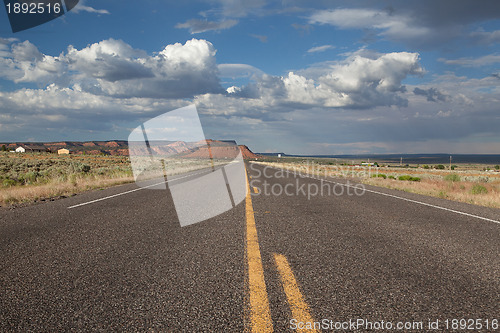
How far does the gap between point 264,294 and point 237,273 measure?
608 mm

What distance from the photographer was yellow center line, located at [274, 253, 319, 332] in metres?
2.35

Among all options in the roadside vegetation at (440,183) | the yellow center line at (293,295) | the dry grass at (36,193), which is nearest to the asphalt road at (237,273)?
the yellow center line at (293,295)

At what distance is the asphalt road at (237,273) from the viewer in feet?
7.93

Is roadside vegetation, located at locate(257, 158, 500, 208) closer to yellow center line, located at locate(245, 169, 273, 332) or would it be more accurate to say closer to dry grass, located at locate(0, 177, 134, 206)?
yellow center line, located at locate(245, 169, 273, 332)

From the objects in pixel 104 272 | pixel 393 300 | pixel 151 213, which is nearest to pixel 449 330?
pixel 393 300

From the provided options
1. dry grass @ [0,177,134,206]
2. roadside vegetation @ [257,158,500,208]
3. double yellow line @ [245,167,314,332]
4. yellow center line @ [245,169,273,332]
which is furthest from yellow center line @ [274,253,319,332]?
roadside vegetation @ [257,158,500,208]

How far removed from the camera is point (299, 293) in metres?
2.75

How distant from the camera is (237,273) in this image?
327cm

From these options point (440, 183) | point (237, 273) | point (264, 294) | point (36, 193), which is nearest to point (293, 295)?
point (264, 294)

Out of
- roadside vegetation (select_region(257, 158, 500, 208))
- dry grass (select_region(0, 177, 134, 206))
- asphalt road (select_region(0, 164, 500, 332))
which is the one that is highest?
dry grass (select_region(0, 177, 134, 206))

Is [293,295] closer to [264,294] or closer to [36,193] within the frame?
[264,294]

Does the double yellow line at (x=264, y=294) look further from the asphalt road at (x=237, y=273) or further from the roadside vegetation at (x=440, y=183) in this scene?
the roadside vegetation at (x=440, y=183)

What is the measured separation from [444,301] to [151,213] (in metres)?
6.00

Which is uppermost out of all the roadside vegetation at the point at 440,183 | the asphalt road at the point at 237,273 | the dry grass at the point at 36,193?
the dry grass at the point at 36,193
